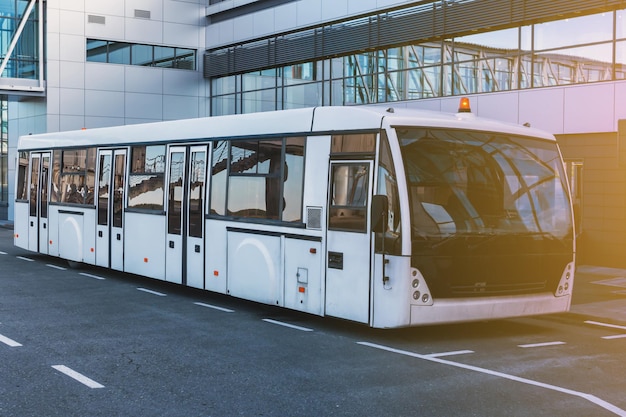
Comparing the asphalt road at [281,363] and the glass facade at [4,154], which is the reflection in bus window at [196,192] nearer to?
the asphalt road at [281,363]

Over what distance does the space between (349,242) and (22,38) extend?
95.2 ft

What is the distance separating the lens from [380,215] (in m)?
9.48

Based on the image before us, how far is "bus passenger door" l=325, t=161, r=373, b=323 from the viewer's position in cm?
998

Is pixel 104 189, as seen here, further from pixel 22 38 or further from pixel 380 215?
pixel 22 38

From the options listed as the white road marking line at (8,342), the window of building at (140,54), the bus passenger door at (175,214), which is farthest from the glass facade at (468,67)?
the white road marking line at (8,342)

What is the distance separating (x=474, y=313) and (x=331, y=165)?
2.56 m

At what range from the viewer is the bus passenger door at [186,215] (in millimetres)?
13328

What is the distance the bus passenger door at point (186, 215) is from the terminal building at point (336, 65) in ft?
18.9

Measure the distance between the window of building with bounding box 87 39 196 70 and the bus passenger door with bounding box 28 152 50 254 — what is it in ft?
55.4

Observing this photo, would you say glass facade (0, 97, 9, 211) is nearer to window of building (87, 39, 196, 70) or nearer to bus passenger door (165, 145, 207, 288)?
window of building (87, 39, 196, 70)

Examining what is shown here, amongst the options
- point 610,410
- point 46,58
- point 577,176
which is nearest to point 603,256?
point 577,176

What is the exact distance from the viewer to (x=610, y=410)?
6.84 metres

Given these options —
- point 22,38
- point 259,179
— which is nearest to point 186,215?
point 259,179

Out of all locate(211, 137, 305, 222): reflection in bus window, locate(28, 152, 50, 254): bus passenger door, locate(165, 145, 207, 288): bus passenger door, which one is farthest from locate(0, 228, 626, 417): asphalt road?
locate(28, 152, 50, 254): bus passenger door
